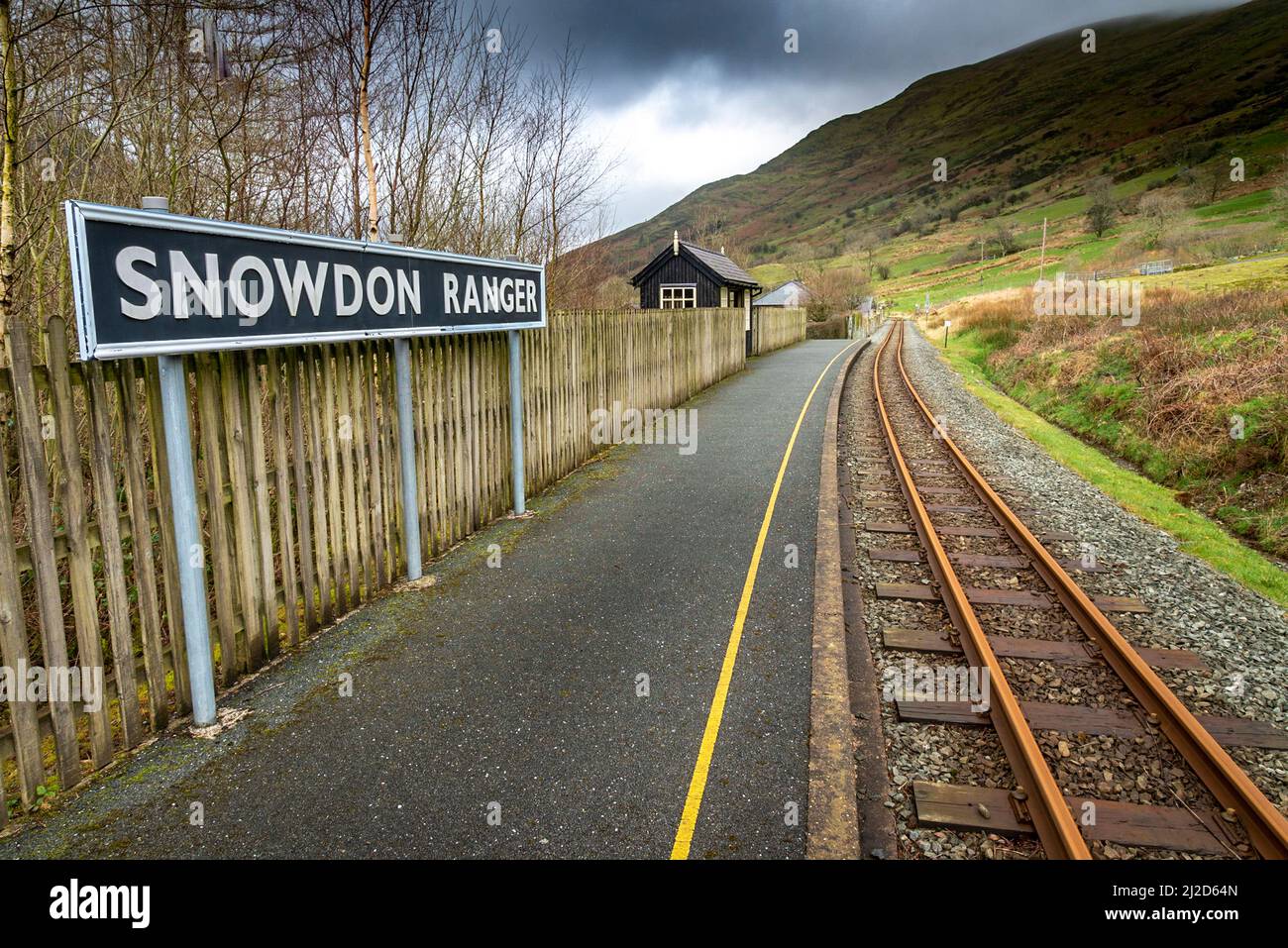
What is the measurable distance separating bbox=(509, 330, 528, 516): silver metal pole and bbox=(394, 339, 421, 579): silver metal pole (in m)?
1.97

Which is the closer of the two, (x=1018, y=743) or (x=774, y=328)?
(x=1018, y=743)

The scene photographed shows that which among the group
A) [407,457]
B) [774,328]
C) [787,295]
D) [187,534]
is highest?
[787,295]

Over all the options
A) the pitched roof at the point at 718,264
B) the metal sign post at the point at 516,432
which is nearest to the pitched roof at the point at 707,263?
the pitched roof at the point at 718,264

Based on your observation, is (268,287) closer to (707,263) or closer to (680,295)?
(707,263)

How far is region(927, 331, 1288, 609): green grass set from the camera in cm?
760

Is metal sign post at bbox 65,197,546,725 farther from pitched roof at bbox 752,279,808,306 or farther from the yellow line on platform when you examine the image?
pitched roof at bbox 752,279,808,306

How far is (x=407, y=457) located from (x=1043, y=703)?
5047 mm

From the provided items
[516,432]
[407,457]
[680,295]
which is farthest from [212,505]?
[680,295]

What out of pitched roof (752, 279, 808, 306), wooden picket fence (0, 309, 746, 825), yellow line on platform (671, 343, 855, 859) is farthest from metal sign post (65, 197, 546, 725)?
pitched roof (752, 279, 808, 306)

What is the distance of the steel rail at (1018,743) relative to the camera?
3430 millimetres

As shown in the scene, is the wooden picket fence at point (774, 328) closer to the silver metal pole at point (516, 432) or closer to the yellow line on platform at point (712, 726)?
the silver metal pole at point (516, 432)

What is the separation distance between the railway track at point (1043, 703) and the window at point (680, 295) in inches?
860

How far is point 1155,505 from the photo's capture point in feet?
33.4
